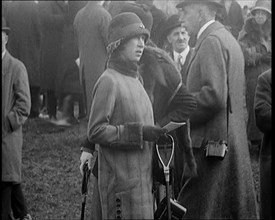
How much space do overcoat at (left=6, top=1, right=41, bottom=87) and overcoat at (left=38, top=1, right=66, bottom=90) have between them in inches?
1.9

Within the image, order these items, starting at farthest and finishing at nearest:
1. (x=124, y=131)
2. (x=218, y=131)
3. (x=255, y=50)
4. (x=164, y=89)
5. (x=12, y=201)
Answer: (x=255, y=50) < (x=218, y=131) < (x=12, y=201) < (x=164, y=89) < (x=124, y=131)

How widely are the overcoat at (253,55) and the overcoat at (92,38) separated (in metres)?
1.09

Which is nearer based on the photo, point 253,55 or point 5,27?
point 5,27

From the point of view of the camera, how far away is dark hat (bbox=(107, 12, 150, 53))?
4.95 meters

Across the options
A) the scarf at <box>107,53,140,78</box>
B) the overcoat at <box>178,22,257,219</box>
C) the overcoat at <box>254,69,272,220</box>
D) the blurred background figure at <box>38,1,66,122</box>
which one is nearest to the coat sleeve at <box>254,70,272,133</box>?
the overcoat at <box>254,69,272,220</box>

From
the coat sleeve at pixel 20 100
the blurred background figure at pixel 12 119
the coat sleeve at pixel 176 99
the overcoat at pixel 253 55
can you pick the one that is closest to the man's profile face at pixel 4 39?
the blurred background figure at pixel 12 119

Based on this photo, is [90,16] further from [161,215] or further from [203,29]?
[161,215]

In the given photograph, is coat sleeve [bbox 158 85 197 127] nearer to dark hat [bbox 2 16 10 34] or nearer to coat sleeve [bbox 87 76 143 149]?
coat sleeve [bbox 87 76 143 149]

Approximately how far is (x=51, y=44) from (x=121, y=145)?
46.3 inches

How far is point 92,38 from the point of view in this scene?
554cm

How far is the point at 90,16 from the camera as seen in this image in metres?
5.49

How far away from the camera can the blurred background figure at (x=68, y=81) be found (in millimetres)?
5680

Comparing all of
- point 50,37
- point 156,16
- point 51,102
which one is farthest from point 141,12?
point 51,102

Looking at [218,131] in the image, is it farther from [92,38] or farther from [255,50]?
[92,38]
